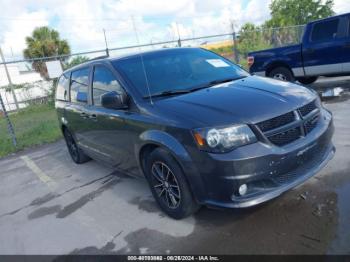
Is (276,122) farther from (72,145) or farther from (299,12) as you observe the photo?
(299,12)

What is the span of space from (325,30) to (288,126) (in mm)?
6601

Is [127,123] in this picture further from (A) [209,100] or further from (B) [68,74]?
A: (B) [68,74]

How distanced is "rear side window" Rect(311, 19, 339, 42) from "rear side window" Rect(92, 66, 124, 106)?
253 inches

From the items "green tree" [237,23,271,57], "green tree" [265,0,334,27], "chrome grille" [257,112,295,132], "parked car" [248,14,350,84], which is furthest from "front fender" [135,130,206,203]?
"green tree" [265,0,334,27]

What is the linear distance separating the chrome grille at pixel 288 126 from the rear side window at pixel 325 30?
604 centimetres

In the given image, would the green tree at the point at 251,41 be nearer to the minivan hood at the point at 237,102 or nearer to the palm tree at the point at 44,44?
the minivan hood at the point at 237,102

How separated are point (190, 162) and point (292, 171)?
0.96 metres

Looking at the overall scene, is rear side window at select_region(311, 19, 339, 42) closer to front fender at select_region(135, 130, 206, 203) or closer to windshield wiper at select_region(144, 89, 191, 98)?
windshield wiper at select_region(144, 89, 191, 98)

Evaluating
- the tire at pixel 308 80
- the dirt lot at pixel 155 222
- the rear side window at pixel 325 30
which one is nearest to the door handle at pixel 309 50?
the rear side window at pixel 325 30

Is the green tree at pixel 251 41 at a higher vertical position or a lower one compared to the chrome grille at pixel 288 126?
higher

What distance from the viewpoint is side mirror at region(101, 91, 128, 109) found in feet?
12.1

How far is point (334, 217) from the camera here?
3.22 m

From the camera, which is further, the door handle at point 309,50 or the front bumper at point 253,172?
the door handle at point 309,50

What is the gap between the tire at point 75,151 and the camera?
6199 millimetres
